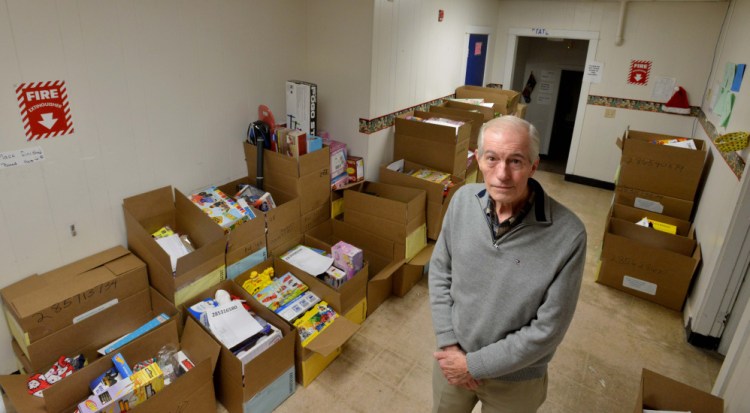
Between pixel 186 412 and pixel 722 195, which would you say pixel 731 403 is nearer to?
pixel 722 195

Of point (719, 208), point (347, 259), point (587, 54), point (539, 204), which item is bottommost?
point (347, 259)

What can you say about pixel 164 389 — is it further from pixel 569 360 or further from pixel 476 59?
pixel 476 59

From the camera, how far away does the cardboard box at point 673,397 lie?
1745mm

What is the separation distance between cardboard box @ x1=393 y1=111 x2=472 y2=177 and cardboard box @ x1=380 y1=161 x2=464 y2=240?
0.22 meters

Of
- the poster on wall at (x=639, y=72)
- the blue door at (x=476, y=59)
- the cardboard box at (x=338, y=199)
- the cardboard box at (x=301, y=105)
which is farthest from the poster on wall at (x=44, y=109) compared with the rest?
the poster on wall at (x=639, y=72)

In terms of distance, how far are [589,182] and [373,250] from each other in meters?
3.57

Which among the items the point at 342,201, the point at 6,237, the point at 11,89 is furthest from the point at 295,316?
the point at 11,89

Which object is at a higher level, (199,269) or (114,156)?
(114,156)

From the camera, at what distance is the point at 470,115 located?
399 centimetres

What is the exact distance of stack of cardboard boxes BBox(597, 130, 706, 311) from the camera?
305 centimetres

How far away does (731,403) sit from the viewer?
1846mm

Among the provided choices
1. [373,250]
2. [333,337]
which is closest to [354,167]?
[373,250]

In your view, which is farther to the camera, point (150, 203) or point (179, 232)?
point (179, 232)

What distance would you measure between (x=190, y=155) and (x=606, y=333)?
2900mm
